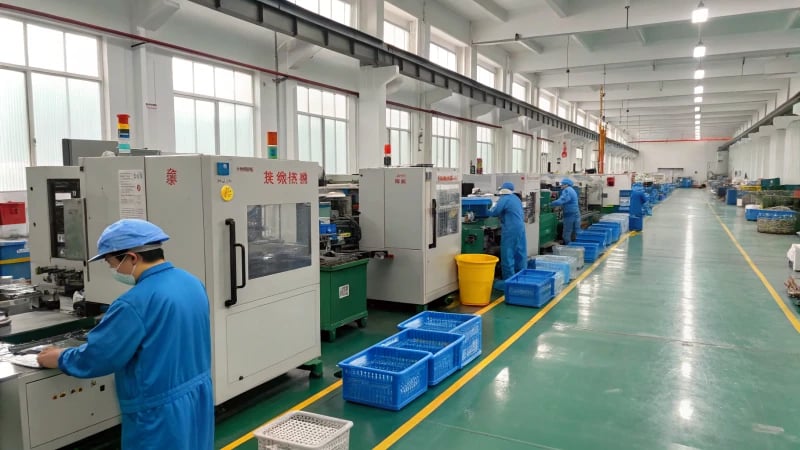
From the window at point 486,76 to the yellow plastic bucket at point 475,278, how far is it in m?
10.4

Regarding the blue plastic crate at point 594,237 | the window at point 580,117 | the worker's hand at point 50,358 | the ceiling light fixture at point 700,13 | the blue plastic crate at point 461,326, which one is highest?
the window at point 580,117

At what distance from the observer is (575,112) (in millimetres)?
26016

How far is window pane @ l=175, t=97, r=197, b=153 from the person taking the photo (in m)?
7.70

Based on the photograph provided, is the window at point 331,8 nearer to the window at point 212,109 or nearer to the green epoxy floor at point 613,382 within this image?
the window at point 212,109

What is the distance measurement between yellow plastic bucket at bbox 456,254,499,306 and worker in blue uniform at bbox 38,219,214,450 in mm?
4852

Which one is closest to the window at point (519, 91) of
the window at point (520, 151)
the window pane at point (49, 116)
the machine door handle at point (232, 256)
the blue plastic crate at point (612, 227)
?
the window at point (520, 151)

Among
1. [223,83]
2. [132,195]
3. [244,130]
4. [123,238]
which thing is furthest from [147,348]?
[244,130]

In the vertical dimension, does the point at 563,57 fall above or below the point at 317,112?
above

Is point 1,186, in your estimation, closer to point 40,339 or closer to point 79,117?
point 79,117

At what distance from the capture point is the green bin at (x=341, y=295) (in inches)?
208

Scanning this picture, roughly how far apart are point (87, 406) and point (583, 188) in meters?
13.3

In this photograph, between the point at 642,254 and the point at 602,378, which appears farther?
the point at 642,254

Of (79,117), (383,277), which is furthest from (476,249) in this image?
(79,117)

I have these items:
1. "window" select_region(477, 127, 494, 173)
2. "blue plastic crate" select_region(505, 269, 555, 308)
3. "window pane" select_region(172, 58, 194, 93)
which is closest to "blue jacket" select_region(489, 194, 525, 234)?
"blue plastic crate" select_region(505, 269, 555, 308)
